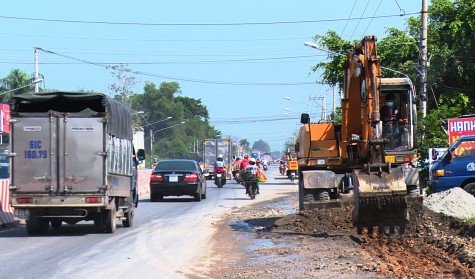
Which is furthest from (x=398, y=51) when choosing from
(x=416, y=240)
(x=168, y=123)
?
(x=168, y=123)

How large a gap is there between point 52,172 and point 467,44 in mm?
36207

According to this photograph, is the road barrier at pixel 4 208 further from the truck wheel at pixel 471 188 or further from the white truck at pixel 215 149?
the white truck at pixel 215 149

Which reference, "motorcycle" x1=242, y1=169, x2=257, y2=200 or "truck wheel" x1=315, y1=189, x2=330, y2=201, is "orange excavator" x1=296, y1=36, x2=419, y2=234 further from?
"motorcycle" x1=242, y1=169, x2=257, y2=200

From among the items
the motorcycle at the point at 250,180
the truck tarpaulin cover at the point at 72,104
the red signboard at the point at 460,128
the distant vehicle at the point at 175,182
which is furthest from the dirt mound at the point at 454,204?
the distant vehicle at the point at 175,182

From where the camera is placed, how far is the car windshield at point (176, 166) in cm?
3406

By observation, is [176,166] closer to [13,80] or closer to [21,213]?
[21,213]

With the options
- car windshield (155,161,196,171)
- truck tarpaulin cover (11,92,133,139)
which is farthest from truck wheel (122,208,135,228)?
car windshield (155,161,196,171)

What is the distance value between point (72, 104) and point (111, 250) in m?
5.36

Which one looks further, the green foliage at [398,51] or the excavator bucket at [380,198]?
the green foliage at [398,51]

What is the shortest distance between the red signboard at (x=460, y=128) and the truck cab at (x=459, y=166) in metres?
6.72

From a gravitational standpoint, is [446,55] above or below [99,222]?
above

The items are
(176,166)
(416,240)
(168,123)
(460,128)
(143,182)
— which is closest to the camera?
(416,240)

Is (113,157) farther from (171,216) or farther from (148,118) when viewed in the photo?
(148,118)

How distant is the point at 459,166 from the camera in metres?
25.8
